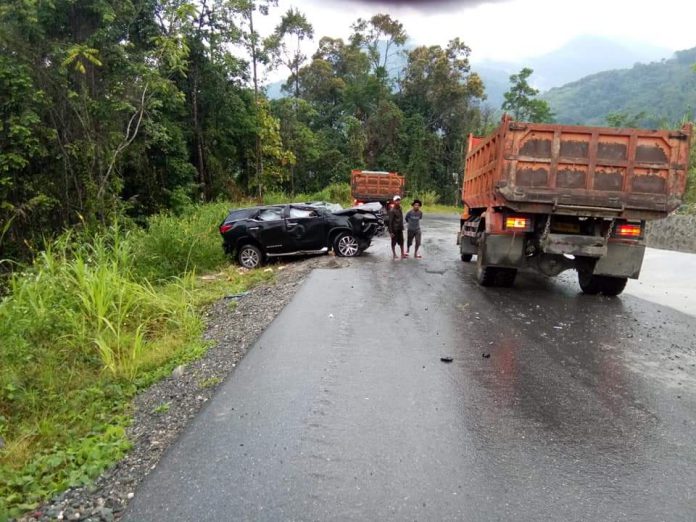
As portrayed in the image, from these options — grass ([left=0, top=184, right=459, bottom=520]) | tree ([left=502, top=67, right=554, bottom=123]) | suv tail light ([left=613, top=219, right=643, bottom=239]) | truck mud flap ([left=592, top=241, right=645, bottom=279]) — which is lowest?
grass ([left=0, top=184, right=459, bottom=520])

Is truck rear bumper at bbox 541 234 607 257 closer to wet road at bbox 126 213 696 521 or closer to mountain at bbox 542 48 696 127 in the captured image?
wet road at bbox 126 213 696 521

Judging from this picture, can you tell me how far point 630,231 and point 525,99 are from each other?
53.9 m

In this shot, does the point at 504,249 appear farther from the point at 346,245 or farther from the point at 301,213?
the point at 301,213

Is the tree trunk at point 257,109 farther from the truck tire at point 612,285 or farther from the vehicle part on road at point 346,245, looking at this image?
the truck tire at point 612,285

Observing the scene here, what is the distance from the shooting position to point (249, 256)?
13.0m

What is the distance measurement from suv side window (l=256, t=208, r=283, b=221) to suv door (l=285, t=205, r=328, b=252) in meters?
0.24

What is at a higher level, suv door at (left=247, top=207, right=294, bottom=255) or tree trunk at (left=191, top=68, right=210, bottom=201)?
tree trunk at (left=191, top=68, right=210, bottom=201)

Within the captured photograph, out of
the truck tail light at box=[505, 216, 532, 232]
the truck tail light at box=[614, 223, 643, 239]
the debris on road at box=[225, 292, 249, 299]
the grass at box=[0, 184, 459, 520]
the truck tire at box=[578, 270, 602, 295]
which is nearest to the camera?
the grass at box=[0, 184, 459, 520]

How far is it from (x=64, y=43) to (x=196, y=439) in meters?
17.3

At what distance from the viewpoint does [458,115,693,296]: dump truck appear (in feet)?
24.4

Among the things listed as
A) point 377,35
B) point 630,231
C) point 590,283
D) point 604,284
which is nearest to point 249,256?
point 590,283

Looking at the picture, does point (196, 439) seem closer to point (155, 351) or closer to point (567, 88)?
point (155, 351)

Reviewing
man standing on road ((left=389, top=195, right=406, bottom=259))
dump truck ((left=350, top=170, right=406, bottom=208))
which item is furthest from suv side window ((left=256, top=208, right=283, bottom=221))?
dump truck ((left=350, top=170, right=406, bottom=208))

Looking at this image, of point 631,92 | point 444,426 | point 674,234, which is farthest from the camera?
point 631,92
